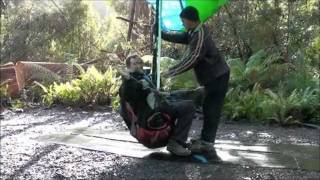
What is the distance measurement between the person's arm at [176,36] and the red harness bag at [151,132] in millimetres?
1105

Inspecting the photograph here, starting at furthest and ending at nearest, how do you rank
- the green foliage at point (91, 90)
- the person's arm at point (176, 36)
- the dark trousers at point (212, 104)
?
the green foliage at point (91, 90)
the person's arm at point (176, 36)
the dark trousers at point (212, 104)

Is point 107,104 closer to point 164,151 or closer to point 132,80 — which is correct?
point 164,151

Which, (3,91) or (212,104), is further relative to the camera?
(3,91)

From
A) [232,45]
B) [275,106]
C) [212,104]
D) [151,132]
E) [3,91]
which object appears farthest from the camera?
[232,45]

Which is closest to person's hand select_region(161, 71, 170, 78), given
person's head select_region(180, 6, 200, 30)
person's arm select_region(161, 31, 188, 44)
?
person's arm select_region(161, 31, 188, 44)

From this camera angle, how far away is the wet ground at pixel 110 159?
680 cm

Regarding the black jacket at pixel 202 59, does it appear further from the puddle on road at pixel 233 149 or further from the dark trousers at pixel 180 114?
the puddle on road at pixel 233 149

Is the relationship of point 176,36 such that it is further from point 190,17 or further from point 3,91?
point 3,91

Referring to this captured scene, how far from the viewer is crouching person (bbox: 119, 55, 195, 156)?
719cm

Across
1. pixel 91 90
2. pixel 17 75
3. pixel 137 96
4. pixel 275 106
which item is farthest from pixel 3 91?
pixel 137 96

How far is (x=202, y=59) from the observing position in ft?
24.1

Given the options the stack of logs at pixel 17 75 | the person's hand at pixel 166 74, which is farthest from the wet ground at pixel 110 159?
the stack of logs at pixel 17 75

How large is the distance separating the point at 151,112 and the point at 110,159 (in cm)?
93

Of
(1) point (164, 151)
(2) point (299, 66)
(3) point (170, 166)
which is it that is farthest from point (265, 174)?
(2) point (299, 66)
